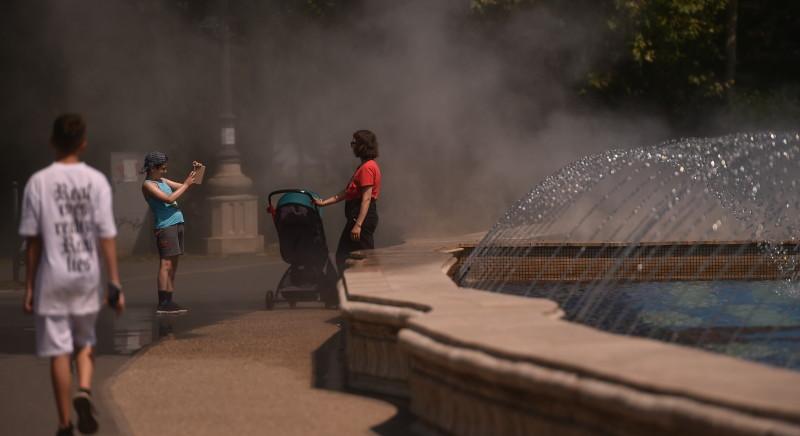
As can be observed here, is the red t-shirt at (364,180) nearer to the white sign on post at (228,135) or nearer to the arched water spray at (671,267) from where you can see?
the arched water spray at (671,267)

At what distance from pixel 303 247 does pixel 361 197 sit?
884 mm

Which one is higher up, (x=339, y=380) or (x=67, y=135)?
(x=67, y=135)

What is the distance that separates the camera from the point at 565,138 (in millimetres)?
26219

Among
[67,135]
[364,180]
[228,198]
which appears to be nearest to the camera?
[67,135]

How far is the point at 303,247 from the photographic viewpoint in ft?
42.5

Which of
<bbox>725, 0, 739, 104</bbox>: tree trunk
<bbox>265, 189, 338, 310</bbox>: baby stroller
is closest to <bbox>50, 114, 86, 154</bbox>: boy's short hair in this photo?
<bbox>265, 189, 338, 310</bbox>: baby stroller

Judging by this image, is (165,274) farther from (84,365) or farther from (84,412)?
(84,412)

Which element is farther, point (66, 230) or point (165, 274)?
point (165, 274)

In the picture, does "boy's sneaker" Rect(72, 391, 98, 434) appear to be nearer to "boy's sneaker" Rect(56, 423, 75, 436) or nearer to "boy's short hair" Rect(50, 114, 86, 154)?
"boy's sneaker" Rect(56, 423, 75, 436)

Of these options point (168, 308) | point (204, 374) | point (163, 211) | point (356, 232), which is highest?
point (163, 211)

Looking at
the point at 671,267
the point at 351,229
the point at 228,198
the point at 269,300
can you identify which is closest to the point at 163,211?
the point at 269,300

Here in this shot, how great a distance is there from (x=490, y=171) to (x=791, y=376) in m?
21.3

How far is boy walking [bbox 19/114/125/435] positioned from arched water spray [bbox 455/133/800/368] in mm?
3760

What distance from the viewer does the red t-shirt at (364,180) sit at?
40.2ft
